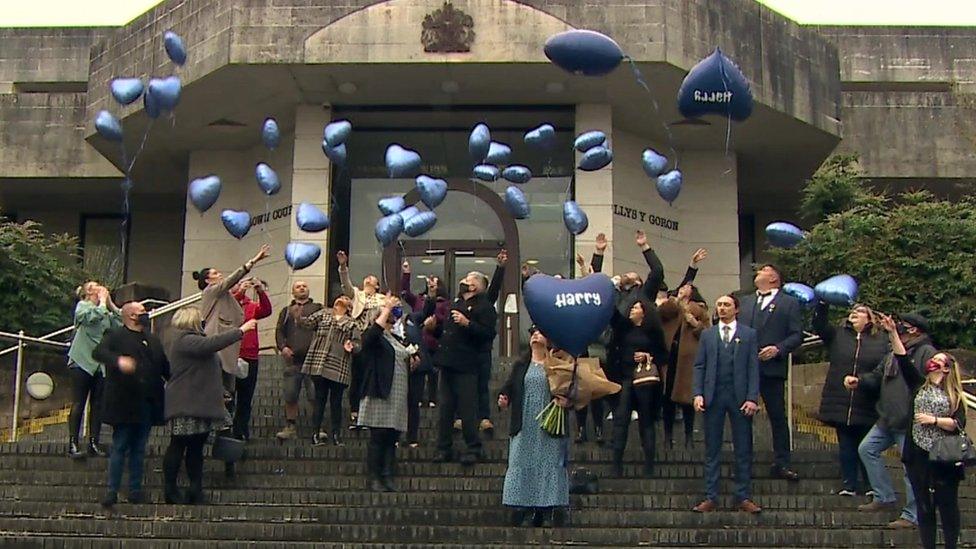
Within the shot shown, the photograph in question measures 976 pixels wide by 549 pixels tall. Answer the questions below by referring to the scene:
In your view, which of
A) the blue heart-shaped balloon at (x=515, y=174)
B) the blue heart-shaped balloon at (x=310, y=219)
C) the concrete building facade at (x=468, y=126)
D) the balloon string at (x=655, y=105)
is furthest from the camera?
the concrete building facade at (x=468, y=126)

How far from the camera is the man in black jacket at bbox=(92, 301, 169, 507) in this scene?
32.4 ft

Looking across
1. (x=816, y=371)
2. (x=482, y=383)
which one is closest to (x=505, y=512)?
(x=482, y=383)

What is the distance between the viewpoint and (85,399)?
453 inches

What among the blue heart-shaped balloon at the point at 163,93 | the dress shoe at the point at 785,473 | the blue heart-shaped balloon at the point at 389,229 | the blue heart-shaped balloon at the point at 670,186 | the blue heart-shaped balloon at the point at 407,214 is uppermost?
the blue heart-shaped balloon at the point at 163,93

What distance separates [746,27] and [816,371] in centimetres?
618

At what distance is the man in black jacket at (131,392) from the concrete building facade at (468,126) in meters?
8.89

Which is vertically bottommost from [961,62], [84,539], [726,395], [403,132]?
[84,539]

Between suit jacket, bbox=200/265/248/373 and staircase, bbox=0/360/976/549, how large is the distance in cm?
88

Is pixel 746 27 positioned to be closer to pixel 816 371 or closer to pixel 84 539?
pixel 816 371

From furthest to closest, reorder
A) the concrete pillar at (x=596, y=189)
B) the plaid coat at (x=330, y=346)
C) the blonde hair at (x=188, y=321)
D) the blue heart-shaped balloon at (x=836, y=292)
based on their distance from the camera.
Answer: the concrete pillar at (x=596, y=189) < the plaid coat at (x=330, y=346) < the blue heart-shaped balloon at (x=836, y=292) < the blonde hair at (x=188, y=321)

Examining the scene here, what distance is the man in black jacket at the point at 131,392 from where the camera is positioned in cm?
988

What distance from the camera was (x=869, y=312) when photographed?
10.5 m

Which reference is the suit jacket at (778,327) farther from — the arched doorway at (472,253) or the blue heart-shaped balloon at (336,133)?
the arched doorway at (472,253)

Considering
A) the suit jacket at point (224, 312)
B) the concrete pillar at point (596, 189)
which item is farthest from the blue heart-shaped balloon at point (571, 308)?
the concrete pillar at point (596, 189)
